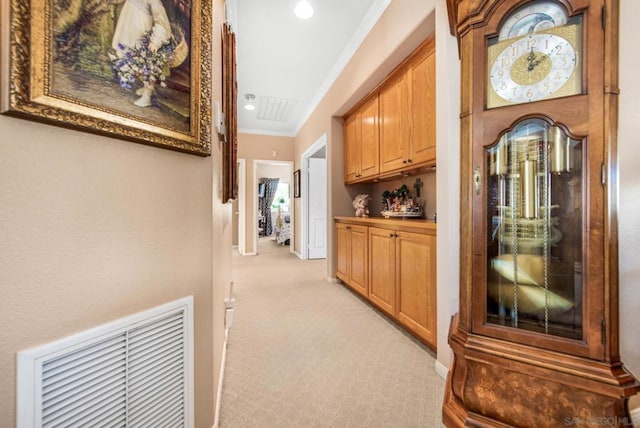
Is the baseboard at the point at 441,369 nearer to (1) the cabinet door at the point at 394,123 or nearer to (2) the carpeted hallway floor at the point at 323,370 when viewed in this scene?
(2) the carpeted hallway floor at the point at 323,370

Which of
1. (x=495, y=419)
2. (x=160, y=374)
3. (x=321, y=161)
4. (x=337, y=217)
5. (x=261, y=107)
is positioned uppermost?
(x=261, y=107)

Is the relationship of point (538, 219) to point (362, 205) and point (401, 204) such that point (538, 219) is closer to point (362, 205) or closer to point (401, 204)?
point (401, 204)

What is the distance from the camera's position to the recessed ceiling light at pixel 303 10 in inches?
88.2

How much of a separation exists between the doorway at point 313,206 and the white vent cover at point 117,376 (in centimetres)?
430

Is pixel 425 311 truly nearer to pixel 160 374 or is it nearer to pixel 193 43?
pixel 160 374

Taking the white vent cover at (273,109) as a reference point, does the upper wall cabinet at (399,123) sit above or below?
below

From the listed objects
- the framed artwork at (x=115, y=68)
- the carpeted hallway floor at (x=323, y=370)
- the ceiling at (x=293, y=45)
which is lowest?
the carpeted hallway floor at (x=323, y=370)

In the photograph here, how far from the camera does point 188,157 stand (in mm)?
1061

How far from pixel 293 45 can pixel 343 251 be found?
95.9 inches

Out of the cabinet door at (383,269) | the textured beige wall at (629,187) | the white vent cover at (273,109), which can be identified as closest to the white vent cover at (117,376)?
the cabinet door at (383,269)

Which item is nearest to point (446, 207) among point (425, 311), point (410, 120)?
point (425, 311)

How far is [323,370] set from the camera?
67.4 inches

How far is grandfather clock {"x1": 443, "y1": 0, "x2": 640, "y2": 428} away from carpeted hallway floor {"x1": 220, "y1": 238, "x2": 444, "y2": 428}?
0.49 m

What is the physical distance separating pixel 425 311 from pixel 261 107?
4159 mm
